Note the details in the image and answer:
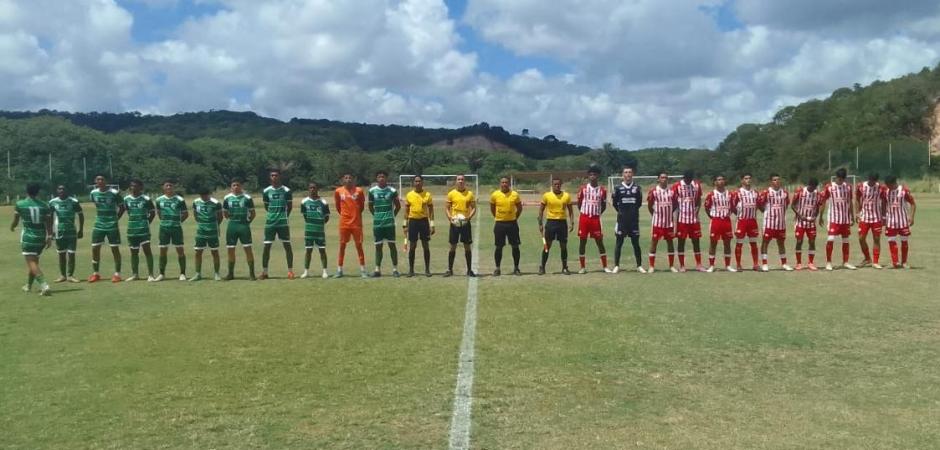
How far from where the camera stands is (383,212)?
14086 millimetres

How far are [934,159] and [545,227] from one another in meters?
Result: 69.4

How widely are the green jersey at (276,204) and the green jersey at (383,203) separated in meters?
1.47

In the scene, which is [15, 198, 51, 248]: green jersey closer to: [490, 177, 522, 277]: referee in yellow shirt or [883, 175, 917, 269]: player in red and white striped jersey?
[490, 177, 522, 277]: referee in yellow shirt

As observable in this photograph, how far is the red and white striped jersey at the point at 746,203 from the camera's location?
14.5 meters

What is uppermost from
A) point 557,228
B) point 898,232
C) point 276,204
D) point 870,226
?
point 276,204

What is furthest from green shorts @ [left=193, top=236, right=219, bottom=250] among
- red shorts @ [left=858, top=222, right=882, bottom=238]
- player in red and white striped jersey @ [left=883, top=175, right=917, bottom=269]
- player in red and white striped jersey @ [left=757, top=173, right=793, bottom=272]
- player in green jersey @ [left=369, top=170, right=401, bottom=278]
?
player in red and white striped jersey @ [left=883, top=175, right=917, bottom=269]

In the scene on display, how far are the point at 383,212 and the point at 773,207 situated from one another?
7007mm

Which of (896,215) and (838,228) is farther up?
(896,215)

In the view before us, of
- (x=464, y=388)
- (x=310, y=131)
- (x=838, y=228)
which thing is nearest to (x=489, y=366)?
(x=464, y=388)

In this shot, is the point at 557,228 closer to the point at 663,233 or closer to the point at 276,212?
the point at 663,233

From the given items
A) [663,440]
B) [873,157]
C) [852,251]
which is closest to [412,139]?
[873,157]

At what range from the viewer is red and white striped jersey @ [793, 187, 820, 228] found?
1471 centimetres

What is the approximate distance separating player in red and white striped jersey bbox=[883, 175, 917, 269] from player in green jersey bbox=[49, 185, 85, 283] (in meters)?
14.3

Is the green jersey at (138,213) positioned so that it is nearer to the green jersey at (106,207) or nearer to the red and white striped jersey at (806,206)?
the green jersey at (106,207)
